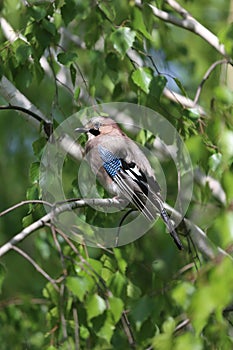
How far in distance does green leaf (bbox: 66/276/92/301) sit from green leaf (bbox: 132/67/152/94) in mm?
1341

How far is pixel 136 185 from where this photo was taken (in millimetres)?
5441

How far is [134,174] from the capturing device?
5.54 meters

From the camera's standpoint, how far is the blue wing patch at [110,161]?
223 inches

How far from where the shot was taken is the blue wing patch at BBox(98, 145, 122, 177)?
5.65 metres

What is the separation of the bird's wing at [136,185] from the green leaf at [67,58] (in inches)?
Result: 36.4

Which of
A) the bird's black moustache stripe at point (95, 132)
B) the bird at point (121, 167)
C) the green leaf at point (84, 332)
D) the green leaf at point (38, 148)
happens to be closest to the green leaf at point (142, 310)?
the green leaf at point (84, 332)

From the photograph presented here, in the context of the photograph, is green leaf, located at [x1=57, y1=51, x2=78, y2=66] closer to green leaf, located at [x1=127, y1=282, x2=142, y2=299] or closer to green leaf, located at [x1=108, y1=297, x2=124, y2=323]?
green leaf, located at [x1=127, y1=282, x2=142, y2=299]

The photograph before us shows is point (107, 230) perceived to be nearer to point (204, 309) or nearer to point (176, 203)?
point (176, 203)

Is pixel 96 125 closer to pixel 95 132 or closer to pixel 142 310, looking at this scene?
pixel 95 132

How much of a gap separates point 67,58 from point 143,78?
0.46m

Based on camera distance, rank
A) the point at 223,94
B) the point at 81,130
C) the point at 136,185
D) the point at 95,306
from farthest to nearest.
→ the point at 81,130
the point at 136,185
the point at 95,306
the point at 223,94

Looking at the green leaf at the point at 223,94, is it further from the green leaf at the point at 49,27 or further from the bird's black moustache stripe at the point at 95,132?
the bird's black moustache stripe at the point at 95,132

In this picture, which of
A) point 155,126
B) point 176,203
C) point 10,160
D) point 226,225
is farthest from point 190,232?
point 10,160

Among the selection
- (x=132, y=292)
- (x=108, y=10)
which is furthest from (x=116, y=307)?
(x=108, y=10)
